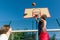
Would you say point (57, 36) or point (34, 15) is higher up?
point (34, 15)

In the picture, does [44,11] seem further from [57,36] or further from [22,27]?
[57,36]

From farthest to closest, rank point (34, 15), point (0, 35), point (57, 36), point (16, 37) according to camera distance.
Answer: point (34, 15) → point (16, 37) → point (57, 36) → point (0, 35)

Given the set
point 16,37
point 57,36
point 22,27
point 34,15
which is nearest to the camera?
point 57,36

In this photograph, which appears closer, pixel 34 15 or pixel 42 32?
pixel 42 32

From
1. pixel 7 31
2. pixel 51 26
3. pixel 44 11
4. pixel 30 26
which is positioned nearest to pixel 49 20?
pixel 51 26

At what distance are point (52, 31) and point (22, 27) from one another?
955 millimetres

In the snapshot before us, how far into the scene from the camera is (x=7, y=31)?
179 inches

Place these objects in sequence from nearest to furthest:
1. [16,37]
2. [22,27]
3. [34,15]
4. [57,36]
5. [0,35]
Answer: [0,35] → [57,36] → [16,37] → [22,27] → [34,15]

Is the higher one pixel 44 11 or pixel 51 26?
pixel 44 11

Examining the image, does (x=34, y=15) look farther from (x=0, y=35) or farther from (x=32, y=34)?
(x=0, y=35)

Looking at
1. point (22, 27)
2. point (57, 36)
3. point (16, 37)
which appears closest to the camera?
point (57, 36)

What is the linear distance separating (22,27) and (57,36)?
1069 mm

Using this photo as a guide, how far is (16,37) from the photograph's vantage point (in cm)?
552

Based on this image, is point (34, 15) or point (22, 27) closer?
point (22, 27)
